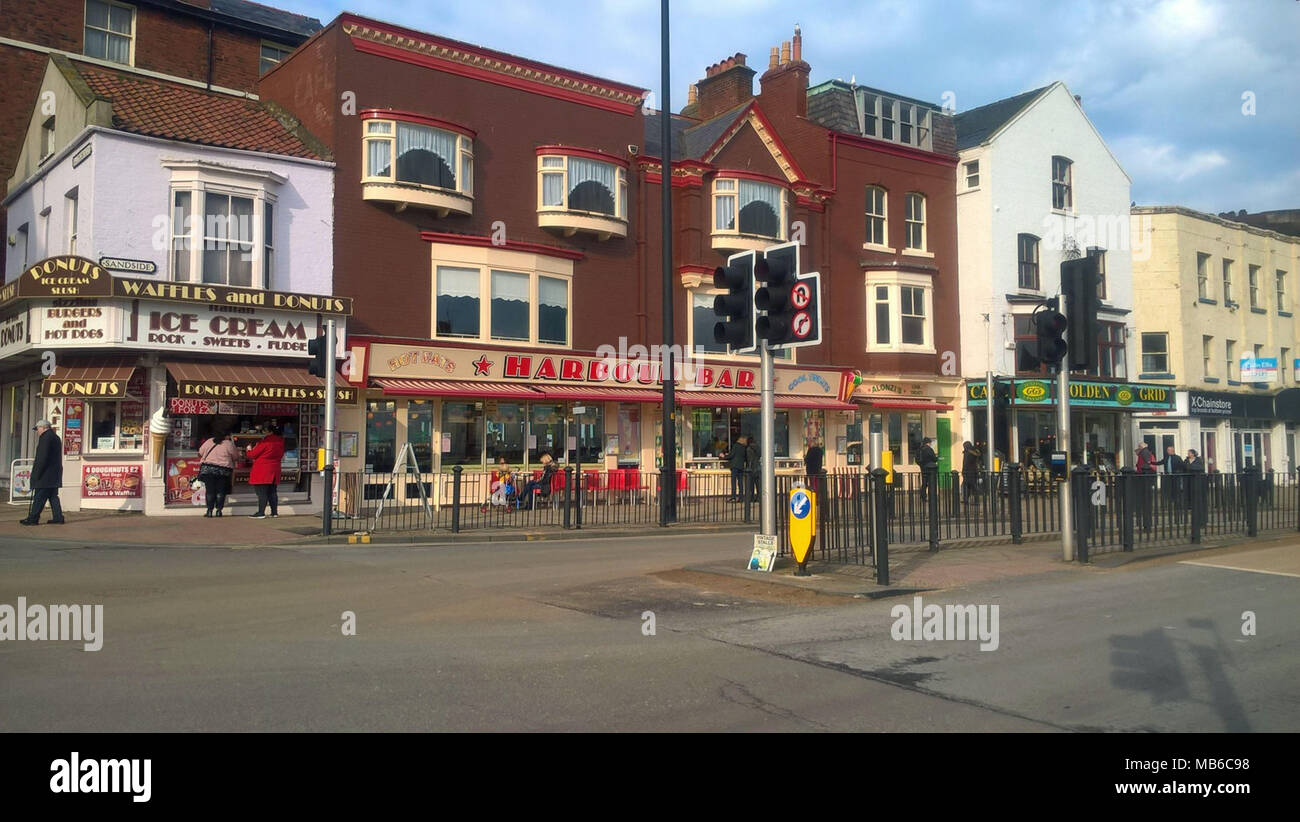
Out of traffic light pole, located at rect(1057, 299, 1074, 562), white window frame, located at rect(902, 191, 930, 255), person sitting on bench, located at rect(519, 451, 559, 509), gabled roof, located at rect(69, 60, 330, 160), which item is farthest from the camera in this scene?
white window frame, located at rect(902, 191, 930, 255)

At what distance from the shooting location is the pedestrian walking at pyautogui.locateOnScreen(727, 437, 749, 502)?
851 inches

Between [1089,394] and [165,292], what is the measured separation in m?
29.3

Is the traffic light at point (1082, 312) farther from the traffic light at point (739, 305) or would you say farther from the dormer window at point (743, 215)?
→ the dormer window at point (743, 215)

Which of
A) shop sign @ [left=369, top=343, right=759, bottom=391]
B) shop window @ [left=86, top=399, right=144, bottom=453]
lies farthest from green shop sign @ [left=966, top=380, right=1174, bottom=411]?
shop window @ [left=86, top=399, right=144, bottom=453]

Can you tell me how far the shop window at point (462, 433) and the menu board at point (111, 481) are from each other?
657cm

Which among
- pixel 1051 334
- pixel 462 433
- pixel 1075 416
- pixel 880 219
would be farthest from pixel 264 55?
pixel 1075 416

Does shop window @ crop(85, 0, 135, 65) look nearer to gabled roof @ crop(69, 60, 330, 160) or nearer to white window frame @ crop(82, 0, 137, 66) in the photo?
white window frame @ crop(82, 0, 137, 66)

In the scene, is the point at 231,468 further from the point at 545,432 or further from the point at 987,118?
the point at 987,118

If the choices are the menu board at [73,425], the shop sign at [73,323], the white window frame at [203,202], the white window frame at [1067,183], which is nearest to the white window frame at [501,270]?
the white window frame at [203,202]

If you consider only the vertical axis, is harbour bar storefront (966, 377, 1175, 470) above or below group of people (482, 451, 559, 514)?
above

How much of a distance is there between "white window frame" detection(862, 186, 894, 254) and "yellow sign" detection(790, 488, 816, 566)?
71.4 ft

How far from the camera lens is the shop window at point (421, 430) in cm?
2242

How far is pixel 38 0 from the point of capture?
24766 millimetres
